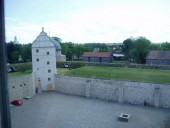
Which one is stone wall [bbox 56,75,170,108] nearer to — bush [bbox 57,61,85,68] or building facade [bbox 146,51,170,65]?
bush [bbox 57,61,85,68]

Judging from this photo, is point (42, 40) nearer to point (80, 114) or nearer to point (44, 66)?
point (44, 66)

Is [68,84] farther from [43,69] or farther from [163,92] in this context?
[163,92]

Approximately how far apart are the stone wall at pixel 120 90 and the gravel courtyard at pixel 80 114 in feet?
1.25

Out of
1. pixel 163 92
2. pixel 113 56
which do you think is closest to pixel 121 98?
pixel 163 92

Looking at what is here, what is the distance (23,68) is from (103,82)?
7993 mm

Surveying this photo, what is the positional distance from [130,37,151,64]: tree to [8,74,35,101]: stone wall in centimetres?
926

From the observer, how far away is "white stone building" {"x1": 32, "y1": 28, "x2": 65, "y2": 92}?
11922 mm

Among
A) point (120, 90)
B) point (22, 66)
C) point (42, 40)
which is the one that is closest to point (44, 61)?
point (42, 40)

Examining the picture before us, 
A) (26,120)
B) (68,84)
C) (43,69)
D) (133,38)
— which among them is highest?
(133,38)

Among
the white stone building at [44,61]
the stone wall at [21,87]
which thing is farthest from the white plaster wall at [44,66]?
the stone wall at [21,87]

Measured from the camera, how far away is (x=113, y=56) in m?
18.2

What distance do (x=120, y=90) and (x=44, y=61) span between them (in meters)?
5.16

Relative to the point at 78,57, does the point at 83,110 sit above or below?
below

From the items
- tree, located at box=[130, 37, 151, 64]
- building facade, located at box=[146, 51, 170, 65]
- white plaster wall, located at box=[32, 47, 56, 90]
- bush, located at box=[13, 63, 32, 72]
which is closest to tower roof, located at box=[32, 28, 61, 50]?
white plaster wall, located at box=[32, 47, 56, 90]
